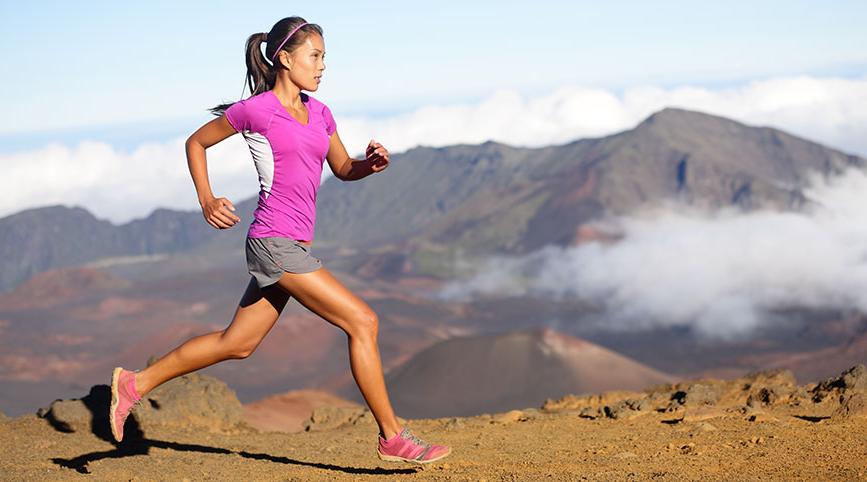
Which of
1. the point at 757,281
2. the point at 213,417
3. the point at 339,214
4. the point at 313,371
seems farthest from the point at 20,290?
the point at 213,417

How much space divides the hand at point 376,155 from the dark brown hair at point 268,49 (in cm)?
75

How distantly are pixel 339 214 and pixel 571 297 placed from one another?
66.3 m

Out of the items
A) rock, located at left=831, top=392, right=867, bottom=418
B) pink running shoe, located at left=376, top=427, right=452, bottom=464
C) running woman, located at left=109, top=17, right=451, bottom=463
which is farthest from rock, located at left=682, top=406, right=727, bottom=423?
running woman, located at left=109, top=17, right=451, bottom=463

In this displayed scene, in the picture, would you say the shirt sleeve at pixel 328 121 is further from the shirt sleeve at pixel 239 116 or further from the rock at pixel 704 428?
the rock at pixel 704 428

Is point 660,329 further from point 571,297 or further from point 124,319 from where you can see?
point 124,319

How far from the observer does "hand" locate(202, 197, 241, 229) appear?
5.75 metres

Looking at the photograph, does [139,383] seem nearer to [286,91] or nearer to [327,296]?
[327,296]

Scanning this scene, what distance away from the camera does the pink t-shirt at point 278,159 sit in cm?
612

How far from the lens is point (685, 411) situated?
33.0ft

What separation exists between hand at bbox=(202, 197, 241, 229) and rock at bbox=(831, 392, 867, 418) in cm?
592

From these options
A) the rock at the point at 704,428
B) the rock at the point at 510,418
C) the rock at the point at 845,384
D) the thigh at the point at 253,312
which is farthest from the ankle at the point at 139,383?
the rock at the point at 845,384

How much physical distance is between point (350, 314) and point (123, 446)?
14.3 ft

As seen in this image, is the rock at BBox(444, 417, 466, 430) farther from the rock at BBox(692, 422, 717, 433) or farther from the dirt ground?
the rock at BBox(692, 422, 717, 433)

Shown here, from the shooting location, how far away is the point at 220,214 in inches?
228
